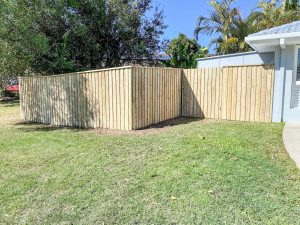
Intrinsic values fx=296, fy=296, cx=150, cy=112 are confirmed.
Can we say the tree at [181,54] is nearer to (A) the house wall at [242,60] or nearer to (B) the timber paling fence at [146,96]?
(A) the house wall at [242,60]

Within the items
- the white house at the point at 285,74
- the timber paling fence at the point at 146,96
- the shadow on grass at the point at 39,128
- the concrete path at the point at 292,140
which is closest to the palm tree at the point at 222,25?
the timber paling fence at the point at 146,96

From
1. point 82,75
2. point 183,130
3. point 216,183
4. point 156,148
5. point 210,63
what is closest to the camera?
point 216,183

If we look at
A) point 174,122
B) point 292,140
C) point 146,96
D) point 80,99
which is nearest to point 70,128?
point 80,99

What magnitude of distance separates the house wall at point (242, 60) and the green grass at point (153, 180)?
5171mm

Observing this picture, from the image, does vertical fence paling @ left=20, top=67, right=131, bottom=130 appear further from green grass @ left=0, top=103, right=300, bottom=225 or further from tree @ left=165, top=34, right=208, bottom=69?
tree @ left=165, top=34, right=208, bottom=69

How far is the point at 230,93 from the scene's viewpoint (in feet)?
31.9

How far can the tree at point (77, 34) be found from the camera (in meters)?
10.1

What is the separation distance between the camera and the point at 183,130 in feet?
26.1

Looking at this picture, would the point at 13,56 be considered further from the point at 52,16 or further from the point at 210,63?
the point at 210,63

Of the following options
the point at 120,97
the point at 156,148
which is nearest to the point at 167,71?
the point at 120,97

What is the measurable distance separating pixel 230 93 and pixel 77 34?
7520mm

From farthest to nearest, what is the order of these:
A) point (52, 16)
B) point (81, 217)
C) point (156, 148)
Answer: point (52, 16)
point (156, 148)
point (81, 217)

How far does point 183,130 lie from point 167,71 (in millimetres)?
2681

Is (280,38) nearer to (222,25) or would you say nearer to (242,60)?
(242,60)
